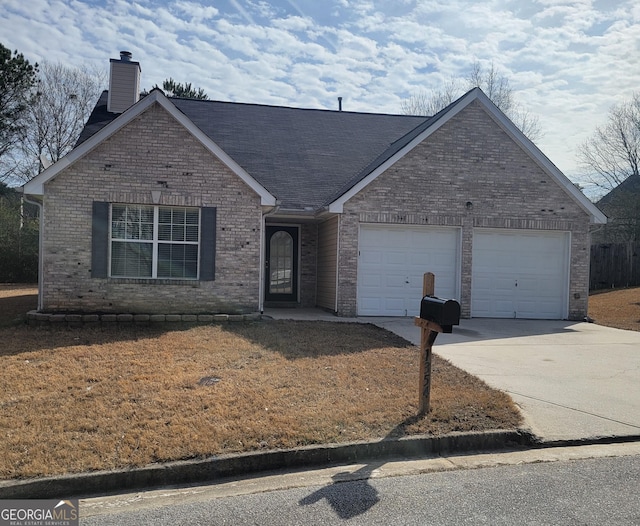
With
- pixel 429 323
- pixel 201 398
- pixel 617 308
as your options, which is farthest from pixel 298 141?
pixel 429 323

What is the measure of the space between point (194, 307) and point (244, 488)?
7.36 m

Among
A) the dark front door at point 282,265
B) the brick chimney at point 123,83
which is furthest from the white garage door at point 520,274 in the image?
the brick chimney at point 123,83

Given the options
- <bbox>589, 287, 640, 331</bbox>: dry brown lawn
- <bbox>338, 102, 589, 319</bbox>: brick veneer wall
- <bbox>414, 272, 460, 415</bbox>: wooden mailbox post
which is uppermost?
<bbox>338, 102, 589, 319</bbox>: brick veneer wall

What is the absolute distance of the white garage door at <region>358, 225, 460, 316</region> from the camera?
13406 millimetres

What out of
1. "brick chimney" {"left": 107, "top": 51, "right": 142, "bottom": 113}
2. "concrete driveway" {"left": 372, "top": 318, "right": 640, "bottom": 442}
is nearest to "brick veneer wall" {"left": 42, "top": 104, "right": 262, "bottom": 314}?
"concrete driveway" {"left": 372, "top": 318, "right": 640, "bottom": 442}

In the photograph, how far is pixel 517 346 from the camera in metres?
10.2

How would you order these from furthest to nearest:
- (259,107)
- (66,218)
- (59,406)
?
1. (259,107)
2. (66,218)
3. (59,406)

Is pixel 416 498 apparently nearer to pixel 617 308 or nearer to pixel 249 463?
pixel 249 463

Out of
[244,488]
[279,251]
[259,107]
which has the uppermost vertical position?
[259,107]

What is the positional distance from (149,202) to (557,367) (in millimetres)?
8503

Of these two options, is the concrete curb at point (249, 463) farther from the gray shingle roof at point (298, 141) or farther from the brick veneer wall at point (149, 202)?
the gray shingle roof at point (298, 141)

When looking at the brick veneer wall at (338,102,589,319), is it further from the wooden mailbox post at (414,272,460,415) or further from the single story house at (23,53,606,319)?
the wooden mailbox post at (414,272,460,415)

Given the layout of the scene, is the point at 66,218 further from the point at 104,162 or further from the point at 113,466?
the point at 113,466

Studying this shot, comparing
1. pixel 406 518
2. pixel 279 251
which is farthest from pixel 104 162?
pixel 406 518
